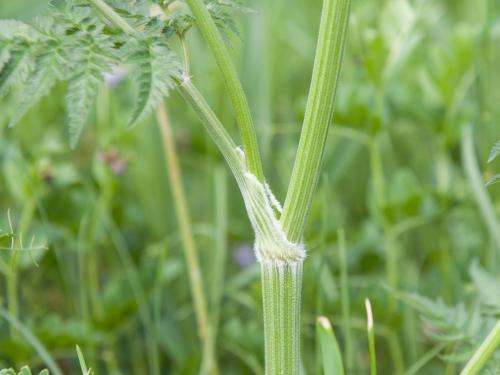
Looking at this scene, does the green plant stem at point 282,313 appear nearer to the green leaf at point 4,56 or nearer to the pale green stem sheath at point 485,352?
the pale green stem sheath at point 485,352

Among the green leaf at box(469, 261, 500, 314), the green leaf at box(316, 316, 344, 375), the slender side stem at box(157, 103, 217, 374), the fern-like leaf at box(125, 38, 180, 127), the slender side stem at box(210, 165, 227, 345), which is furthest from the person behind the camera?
the slender side stem at box(210, 165, 227, 345)

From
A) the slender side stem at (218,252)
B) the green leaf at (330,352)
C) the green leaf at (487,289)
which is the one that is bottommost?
the slender side stem at (218,252)

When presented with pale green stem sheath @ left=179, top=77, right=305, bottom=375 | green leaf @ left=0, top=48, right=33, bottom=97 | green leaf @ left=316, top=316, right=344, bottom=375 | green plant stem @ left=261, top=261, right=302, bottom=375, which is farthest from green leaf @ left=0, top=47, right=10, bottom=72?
green leaf @ left=316, top=316, right=344, bottom=375

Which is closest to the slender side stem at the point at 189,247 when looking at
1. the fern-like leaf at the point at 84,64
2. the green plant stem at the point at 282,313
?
the green plant stem at the point at 282,313

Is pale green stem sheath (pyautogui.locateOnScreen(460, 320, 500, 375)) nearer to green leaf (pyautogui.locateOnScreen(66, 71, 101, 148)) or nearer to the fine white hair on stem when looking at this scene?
the fine white hair on stem

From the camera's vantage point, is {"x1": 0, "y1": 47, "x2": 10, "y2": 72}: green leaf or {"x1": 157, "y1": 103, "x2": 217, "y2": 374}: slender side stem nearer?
{"x1": 0, "y1": 47, "x2": 10, "y2": 72}: green leaf

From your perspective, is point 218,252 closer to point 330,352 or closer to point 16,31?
point 330,352
